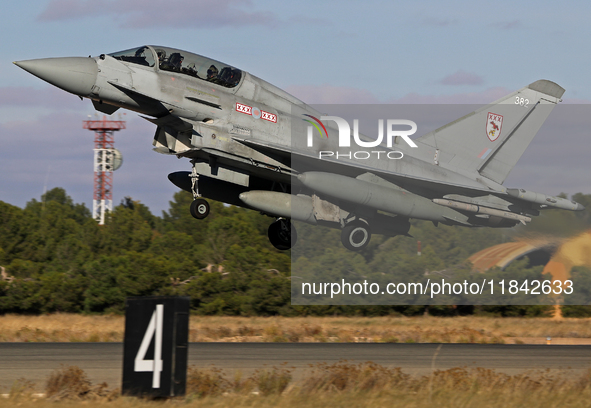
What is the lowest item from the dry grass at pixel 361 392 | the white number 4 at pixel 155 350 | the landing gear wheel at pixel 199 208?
the dry grass at pixel 361 392

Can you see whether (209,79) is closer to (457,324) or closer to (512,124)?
(512,124)

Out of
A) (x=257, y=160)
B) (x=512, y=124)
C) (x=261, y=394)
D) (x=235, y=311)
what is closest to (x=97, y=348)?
(x=257, y=160)

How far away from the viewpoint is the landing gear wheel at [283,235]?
20.7 meters

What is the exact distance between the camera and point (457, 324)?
35.4 meters

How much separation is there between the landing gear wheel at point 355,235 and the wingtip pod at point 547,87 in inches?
310

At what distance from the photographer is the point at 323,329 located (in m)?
30.5

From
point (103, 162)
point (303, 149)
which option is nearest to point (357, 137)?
point (303, 149)

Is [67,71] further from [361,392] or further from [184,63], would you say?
[361,392]

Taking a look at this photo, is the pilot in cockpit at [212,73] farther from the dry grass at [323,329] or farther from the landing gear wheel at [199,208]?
the dry grass at [323,329]

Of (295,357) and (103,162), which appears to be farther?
(103,162)

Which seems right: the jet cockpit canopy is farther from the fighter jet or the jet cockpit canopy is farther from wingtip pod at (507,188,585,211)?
wingtip pod at (507,188,585,211)

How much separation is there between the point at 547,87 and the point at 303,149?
9.55m

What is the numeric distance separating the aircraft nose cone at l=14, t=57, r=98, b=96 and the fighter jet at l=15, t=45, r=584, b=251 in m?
0.02

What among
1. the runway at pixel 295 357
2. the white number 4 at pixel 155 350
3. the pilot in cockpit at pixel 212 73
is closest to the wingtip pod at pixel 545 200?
the runway at pixel 295 357
